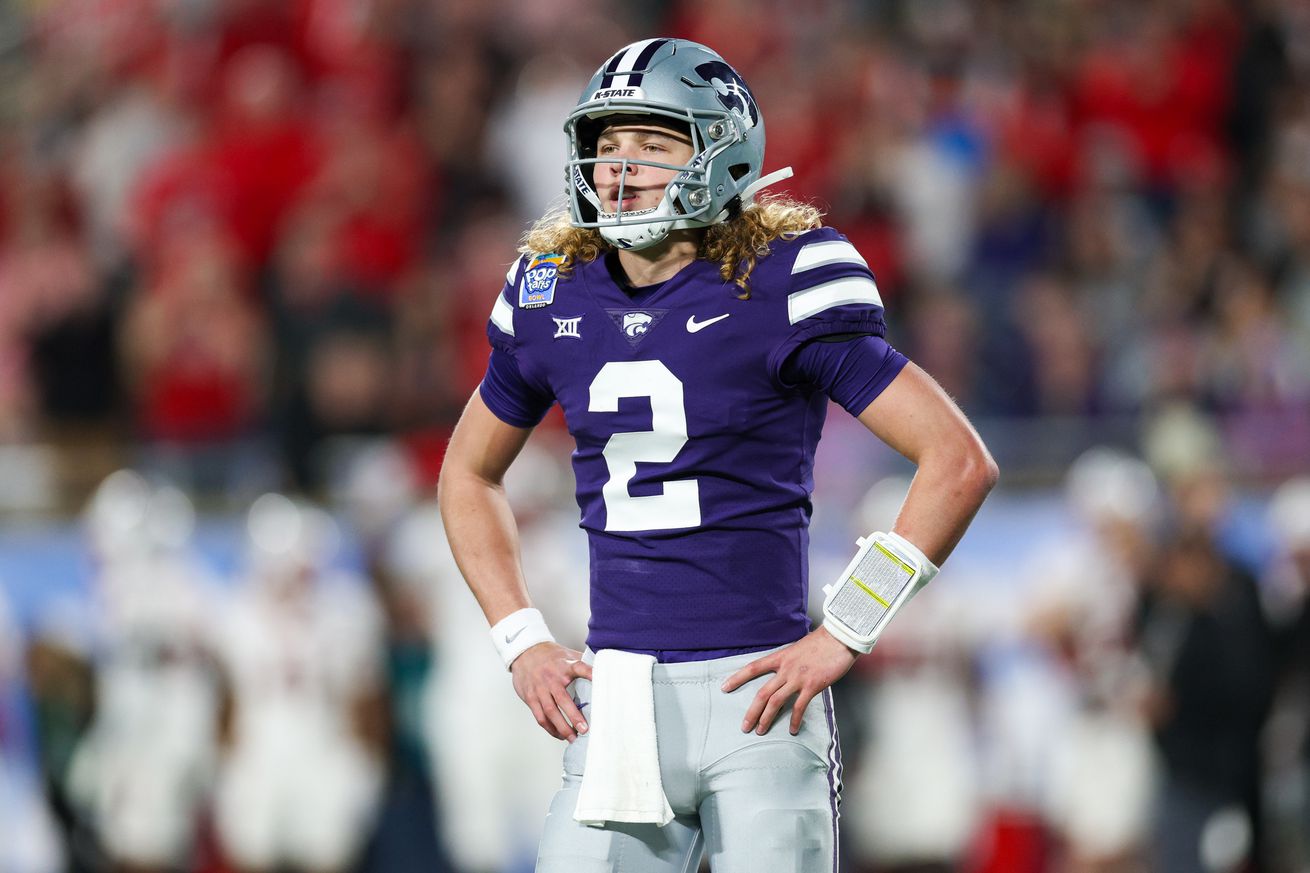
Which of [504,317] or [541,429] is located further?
[541,429]

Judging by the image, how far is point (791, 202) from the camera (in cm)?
370

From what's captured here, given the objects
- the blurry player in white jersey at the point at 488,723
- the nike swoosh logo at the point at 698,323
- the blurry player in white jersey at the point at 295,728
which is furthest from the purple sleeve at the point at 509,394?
the blurry player in white jersey at the point at 295,728

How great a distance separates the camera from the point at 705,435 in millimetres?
3453

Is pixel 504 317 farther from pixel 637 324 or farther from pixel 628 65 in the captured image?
pixel 628 65

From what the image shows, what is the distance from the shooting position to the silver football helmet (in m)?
3.52

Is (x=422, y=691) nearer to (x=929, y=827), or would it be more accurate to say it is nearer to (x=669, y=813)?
(x=929, y=827)

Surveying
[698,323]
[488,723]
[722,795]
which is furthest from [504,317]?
[488,723]

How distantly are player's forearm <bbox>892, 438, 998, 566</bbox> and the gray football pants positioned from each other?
343 mm

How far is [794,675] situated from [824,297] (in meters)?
0.63

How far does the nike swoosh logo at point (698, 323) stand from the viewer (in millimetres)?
3439

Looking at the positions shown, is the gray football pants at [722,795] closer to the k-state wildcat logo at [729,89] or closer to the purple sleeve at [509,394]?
the purple sleeve at [509,394]

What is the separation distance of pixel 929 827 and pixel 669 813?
193 inches

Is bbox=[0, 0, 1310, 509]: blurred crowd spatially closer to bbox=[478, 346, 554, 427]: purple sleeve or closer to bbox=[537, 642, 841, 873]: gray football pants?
bbox=[478, 346, 554, 427]: purple sleeve

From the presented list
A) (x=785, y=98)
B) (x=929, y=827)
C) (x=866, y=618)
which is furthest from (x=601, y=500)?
(x=785, y=98)
